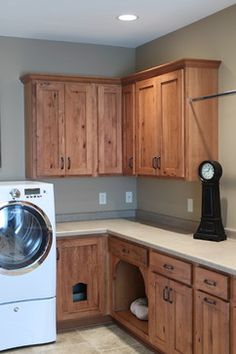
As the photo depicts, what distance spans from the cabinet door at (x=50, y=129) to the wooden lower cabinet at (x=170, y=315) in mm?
1447

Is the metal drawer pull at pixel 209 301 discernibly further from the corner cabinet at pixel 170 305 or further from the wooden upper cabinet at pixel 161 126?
the wooden upper cabinet at pixel 161 126

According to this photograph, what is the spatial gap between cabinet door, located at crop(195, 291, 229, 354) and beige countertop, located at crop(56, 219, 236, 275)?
226 millimetres

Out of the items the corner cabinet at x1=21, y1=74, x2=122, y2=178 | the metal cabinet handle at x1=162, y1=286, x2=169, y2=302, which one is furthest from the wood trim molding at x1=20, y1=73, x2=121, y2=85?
the metal cabinet handle at x1=162, y1=286, x2=169, y2=302

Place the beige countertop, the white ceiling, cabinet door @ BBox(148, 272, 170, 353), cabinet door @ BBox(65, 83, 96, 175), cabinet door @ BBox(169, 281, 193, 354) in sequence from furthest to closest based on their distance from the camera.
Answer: cabinet door @ BBox(65, 83, 96, 175) < the white ceiling < cabinet door @ BBox(148, 272, 170, 353) < cabinet door @ BBox(169, 281, 193, 354) < the beige countertop

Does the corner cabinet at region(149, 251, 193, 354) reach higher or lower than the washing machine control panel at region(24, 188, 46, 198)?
lower

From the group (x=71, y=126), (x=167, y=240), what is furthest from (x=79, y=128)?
(x=167, y=240)

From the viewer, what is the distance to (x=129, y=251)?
4.07 meters

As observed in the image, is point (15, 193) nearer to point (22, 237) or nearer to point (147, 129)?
point (22, 237)

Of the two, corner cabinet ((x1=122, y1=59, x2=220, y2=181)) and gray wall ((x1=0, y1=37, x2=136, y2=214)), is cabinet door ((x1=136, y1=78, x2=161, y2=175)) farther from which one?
gray wall ((x1=0, y1=37, x2=136, y2=214))

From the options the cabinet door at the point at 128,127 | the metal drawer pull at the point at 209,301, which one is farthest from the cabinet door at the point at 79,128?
the metal drawer pull at the point at 209,301

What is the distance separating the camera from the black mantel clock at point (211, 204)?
3695mm

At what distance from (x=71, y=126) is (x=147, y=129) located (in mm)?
719

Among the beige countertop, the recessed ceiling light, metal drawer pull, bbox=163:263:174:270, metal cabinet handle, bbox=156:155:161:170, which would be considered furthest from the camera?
metal cabinet handle, bbox=156:155:161:170

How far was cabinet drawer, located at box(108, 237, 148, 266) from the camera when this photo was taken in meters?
3.85
